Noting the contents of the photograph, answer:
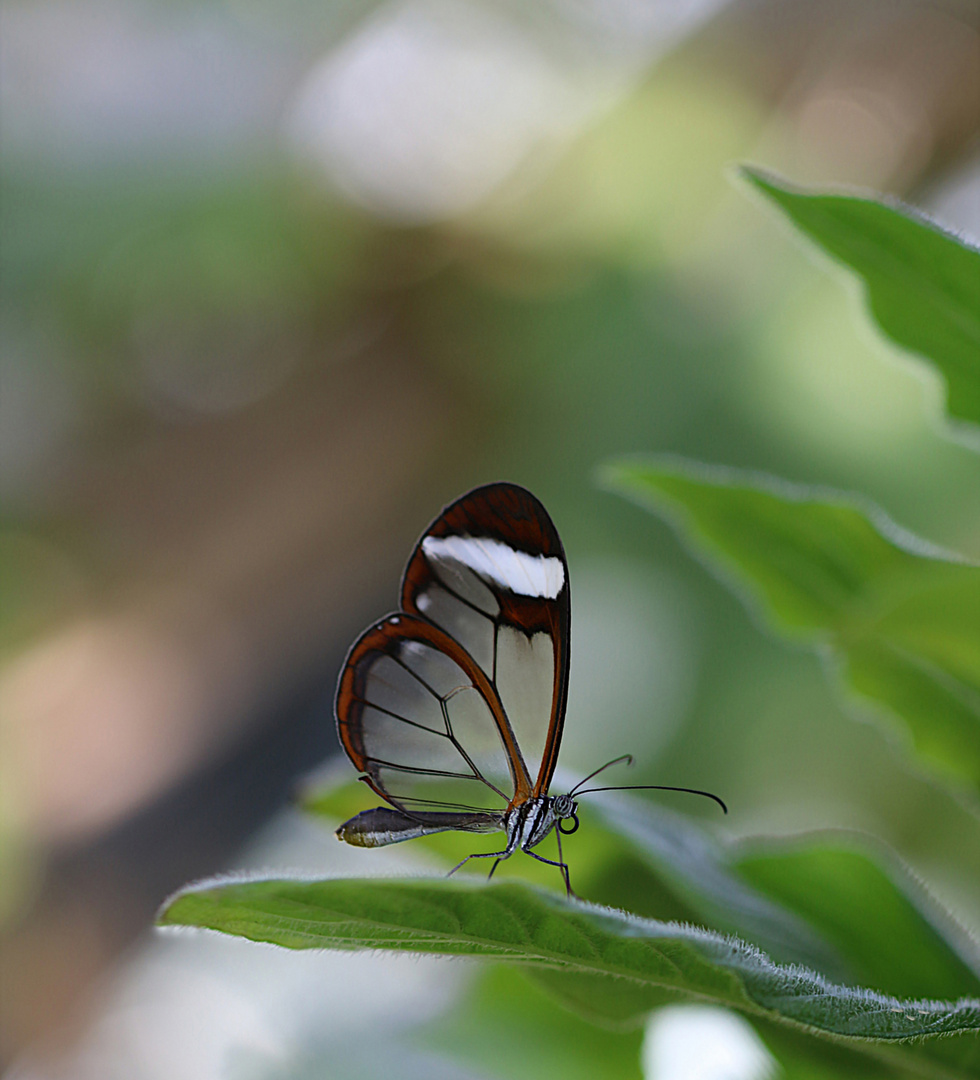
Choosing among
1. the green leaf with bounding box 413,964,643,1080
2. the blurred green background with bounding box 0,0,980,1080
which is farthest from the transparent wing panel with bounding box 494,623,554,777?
the blurred green background with bounding box 0,0,980,1080

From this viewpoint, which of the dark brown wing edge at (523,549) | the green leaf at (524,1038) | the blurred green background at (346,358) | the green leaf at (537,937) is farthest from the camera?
the blurred green background at (346,358)

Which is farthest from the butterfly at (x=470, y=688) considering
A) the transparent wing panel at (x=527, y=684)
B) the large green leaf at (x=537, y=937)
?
the large green leaf at (x=537, y=937)

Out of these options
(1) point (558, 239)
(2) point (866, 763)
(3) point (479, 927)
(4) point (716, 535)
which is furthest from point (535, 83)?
(3) point (479, 927)

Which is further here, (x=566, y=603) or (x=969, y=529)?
(x=969, y=529)

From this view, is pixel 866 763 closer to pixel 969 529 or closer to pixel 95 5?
pixel 969 529

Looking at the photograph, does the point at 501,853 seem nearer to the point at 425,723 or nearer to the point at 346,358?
the point at 425,723

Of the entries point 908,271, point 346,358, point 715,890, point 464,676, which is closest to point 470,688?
point 464,676

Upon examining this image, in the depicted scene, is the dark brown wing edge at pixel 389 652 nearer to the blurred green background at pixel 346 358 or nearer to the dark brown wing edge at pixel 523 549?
the dark brown wing edge at pixel 523 549
